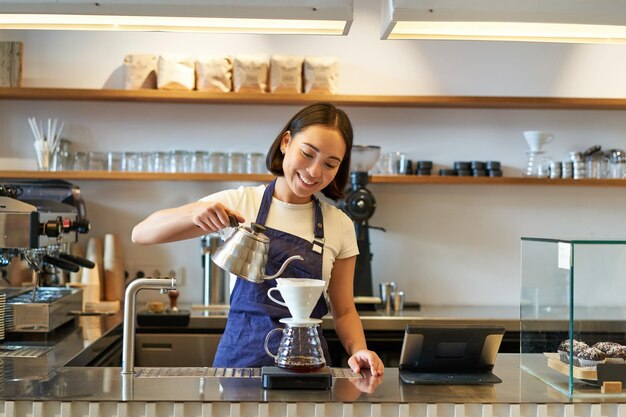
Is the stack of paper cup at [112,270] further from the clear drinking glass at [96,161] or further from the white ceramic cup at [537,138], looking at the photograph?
the white ceramic cup at [537,138]

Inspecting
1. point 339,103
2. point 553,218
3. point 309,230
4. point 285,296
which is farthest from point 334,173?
point 553,218

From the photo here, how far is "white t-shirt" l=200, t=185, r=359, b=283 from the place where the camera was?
8.02ft

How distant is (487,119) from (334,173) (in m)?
2.40

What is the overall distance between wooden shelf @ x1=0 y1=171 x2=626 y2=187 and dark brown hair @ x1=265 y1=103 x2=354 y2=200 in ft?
5.49

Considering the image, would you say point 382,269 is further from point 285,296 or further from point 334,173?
point 285,296

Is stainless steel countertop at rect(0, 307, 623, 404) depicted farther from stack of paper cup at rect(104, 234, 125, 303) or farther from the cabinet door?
stack of paper cup at rect(104, 234, 125, 303)

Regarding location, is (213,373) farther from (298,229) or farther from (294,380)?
(298,229)

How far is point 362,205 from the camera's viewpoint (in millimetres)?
4023

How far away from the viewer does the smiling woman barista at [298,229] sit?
225 centimetres

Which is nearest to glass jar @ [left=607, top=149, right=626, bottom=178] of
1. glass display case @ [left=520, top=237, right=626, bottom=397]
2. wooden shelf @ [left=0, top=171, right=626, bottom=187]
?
wooden shelf @ [left=0, top=171, right=626, bottom=187]

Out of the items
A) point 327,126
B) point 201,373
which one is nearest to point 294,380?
point 201,373

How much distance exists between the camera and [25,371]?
2266 mm

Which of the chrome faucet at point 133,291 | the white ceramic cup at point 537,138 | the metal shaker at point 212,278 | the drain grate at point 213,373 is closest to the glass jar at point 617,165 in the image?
the white ceramic cup at point 537,138

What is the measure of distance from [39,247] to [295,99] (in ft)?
5.75
